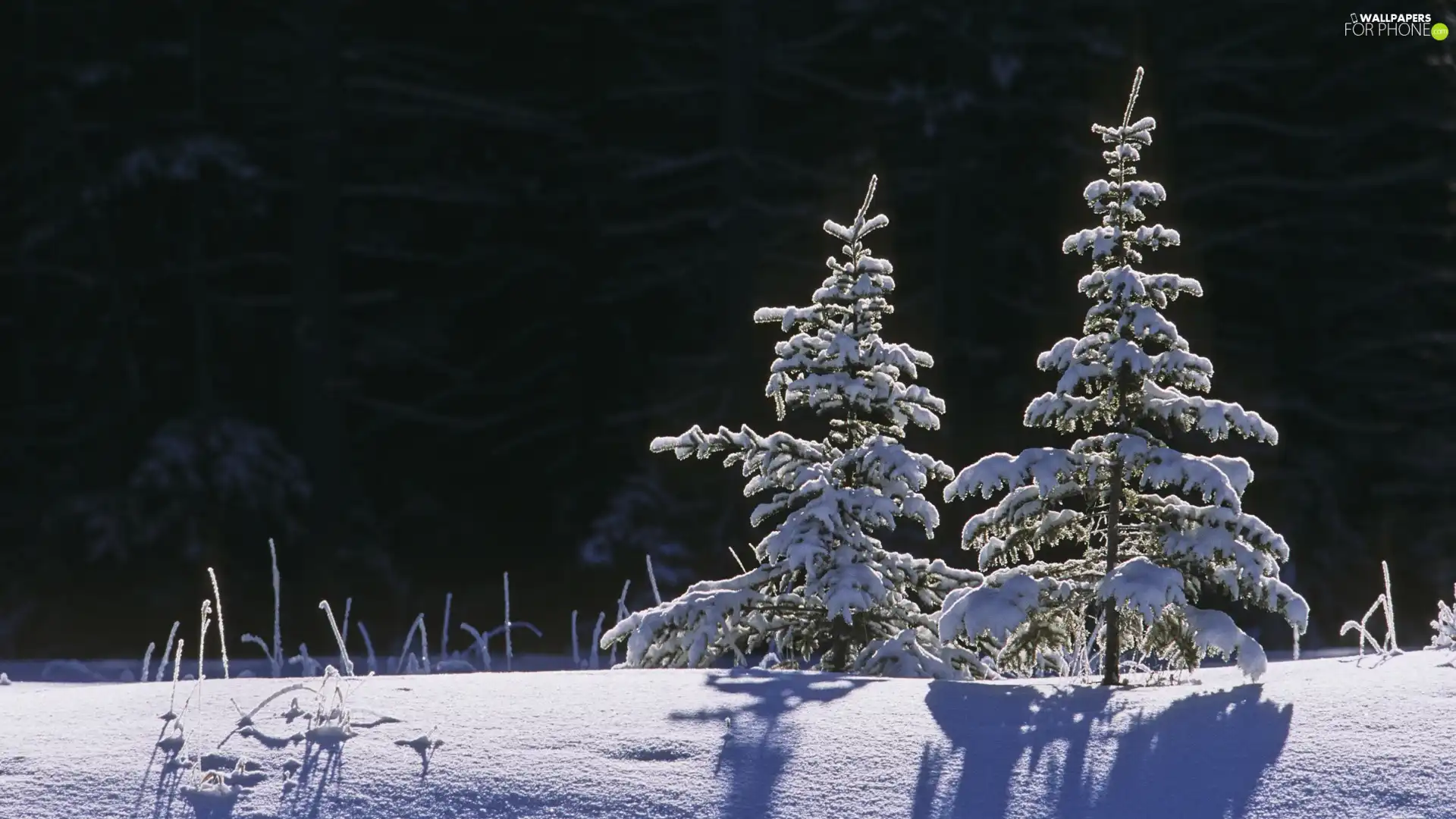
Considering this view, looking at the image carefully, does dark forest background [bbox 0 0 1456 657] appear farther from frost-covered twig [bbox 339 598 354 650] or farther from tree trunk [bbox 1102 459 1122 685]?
tree trunk [bbox 1102 459 1122 685]

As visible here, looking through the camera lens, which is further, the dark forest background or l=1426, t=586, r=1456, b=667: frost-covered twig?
the dark forest background

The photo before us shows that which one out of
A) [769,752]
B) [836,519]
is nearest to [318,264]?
[836,519]

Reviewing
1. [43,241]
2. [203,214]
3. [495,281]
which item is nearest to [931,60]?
[495,281]

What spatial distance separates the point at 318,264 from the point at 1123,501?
42.6 ft

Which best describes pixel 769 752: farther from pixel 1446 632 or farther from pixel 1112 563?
pixel 1446 632

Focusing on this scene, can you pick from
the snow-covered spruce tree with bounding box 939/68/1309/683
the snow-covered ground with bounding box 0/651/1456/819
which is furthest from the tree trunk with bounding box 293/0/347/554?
the snow-covered spruce tree with bounding box 939/68/1309/683

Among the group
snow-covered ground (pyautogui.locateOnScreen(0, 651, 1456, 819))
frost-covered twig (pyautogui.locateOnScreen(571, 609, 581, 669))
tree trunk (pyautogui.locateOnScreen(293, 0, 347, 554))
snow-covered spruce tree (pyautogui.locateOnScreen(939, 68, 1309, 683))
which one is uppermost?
tree trunk (pyautogui.locateOnScreen(293, 0, 347, 554))

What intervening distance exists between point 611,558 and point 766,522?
5.88 ft

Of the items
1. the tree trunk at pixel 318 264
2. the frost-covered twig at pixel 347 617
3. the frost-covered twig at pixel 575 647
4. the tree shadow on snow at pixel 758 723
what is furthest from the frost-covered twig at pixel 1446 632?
the tree trunk at pixel 318 264

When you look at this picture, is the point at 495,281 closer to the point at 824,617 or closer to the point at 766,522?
the point at 766,522

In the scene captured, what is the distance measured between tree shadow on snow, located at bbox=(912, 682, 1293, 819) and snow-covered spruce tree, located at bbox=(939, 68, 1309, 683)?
42 centimetres

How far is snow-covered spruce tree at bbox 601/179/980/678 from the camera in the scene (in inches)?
258

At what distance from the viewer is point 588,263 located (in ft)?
59.6

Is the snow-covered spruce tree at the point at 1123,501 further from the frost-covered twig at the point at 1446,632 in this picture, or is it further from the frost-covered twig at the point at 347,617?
the frost-covered twig at the point at 347,617
